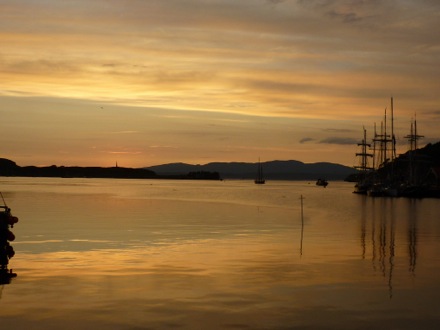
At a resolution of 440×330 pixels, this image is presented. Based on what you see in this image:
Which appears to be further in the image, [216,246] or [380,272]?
[216,246]

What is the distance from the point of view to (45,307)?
1953cm

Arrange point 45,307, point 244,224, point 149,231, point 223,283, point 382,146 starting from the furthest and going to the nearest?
point 382,146 → point 244,224 → point 149,231 → point 223,283 → point 45,307

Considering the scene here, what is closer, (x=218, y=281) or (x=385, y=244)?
(x=218, y=281)

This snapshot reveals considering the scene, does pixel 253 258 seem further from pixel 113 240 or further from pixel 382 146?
pixel 382 146

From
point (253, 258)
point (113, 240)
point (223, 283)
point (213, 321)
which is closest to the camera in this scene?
point (213, 321)

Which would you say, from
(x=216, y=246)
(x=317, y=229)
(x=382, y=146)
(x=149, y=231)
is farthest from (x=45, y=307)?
(x=382, y=146)

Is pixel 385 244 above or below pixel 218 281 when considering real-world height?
above

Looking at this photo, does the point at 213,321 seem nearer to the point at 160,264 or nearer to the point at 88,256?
the point at 160,264

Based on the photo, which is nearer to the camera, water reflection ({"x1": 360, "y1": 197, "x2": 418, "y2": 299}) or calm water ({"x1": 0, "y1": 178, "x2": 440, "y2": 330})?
calm water ({"x1": 0, "y1": 178, "x2": 440, "y2": 330})

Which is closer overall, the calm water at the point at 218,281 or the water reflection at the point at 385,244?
the calm water at the point at 218,281

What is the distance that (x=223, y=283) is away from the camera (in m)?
23.9

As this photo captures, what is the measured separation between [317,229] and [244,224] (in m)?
6.33

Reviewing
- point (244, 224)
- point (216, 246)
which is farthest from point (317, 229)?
point (216, 246)

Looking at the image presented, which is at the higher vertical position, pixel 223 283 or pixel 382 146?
pixel 382 146
